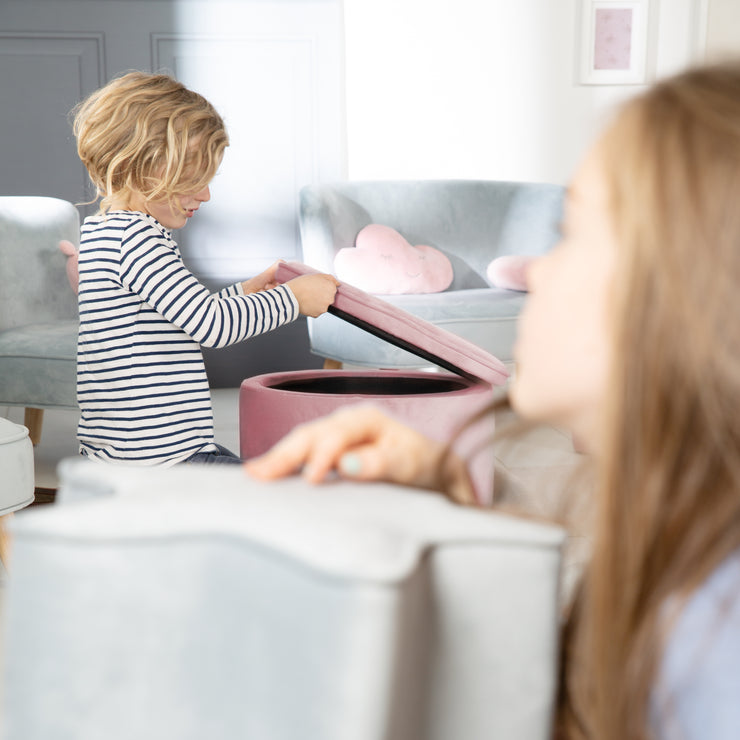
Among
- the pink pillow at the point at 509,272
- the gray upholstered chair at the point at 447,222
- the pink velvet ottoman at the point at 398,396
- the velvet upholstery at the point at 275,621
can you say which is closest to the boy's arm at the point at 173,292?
the pink velvet ottoman at the point at 398,396

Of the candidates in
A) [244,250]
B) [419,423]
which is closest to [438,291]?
[244,250]

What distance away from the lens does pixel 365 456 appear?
0.52 metres

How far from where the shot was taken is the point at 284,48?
3.24 meters

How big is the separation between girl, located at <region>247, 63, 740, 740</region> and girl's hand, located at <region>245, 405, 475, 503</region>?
0.08 ft

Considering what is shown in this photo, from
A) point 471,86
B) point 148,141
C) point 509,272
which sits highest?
point 471,86

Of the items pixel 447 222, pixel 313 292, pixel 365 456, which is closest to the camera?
pixel 365 456

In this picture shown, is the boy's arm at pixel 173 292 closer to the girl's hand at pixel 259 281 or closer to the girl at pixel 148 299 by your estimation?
the girl at pixel 148 299

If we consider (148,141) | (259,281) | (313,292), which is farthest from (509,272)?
(148,141)

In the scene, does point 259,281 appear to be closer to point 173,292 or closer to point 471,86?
point 173,292

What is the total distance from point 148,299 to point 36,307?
1.20 m

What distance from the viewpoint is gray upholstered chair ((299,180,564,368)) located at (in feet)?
9.43

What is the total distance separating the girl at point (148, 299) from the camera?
1.35 m

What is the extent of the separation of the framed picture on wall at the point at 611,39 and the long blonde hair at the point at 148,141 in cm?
280

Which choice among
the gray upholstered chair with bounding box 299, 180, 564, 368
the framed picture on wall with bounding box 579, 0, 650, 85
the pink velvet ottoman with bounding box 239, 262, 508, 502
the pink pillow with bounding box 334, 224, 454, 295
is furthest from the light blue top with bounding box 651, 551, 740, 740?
the framed picture on wall with bounding box 579, 0, 650, 85
